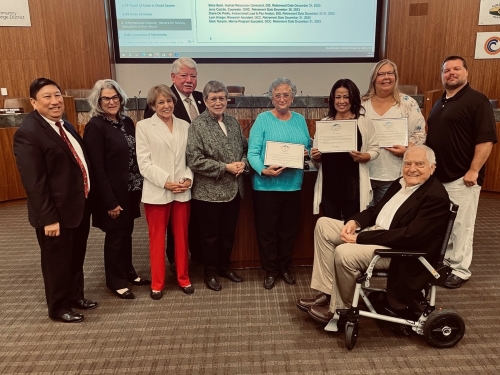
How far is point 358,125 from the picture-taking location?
2.51 meters

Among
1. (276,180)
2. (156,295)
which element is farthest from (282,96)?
(156,295)

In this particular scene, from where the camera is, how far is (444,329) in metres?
2.04

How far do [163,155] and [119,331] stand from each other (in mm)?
1106

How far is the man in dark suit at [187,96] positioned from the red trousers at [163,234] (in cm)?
31

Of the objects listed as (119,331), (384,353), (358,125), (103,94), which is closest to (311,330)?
(384,353)

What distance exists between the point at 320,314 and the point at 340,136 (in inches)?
43.5

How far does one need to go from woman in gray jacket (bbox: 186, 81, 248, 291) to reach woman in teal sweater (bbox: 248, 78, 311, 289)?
13 cm

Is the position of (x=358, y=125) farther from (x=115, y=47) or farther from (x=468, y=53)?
(x=115, y=47)

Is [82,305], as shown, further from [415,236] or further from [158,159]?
[415,236]

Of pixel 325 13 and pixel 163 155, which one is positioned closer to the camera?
pixel 163 155

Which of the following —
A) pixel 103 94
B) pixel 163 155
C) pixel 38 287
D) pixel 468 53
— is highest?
pixel 468 53

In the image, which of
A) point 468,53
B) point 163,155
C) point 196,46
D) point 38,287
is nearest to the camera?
point 163,155

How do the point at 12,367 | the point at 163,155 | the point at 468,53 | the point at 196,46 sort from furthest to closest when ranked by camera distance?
the point at 196,46 < the point at 468,53 < the point at 163,155 < the point at 12,367

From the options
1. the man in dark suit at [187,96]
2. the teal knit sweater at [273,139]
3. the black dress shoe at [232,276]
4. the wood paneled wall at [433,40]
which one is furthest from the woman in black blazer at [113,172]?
the wood paneled wall at [433,40]
